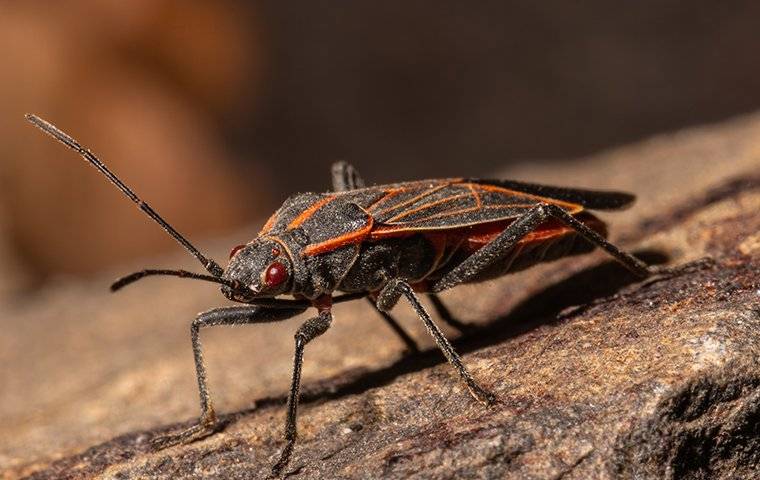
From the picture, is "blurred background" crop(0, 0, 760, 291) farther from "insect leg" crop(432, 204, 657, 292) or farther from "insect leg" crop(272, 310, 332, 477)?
"insect leg" crop(432, 204, 657, 292)

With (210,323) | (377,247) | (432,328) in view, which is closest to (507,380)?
(432,328)

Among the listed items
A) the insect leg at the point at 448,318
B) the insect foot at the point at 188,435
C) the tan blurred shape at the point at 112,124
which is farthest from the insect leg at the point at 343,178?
the tan blurred shape at the point at 112,124

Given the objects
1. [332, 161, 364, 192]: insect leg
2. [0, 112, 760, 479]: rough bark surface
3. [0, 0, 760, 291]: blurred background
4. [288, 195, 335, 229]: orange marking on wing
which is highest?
[0, 0, 760, 291]: blurred background

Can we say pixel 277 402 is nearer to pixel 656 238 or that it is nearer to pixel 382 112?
pixel 656 238

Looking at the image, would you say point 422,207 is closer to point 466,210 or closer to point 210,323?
point 466,210

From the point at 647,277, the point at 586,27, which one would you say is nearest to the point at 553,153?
the point at 586,27

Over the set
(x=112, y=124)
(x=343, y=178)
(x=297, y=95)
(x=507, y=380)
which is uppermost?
(x=297, y=95)

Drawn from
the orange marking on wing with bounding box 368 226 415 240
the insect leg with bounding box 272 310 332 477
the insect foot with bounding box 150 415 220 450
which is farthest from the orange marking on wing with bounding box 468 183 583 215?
the insect foot with bounding box 150 415 220 450
